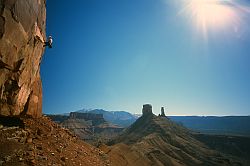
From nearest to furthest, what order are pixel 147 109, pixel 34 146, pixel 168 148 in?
pixel 34 146, pixel 168 148, pixel 147 109

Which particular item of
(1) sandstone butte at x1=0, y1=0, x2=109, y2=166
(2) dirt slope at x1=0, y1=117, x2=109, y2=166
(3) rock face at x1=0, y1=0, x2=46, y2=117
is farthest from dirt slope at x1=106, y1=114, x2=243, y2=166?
(3) rock face at x1=0, y1=0, x2=46, y2=117

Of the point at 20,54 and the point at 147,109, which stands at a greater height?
the point at 147,109

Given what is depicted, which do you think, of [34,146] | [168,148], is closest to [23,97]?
[34,146]

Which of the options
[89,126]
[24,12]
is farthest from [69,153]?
[89,126]

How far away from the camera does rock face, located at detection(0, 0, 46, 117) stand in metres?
13.3

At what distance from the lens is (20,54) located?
49.6 feet

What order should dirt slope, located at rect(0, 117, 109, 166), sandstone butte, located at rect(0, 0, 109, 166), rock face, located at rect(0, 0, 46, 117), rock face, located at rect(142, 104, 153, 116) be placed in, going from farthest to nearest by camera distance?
rock face, located at rect(142, 104, 153, 116)
rock face, located at rect(0, 0, 46, 117)
sandstone butte, located at rect(0, 0, 109, 166)
dirt slope, located at rect(0, 117, 109, 166)

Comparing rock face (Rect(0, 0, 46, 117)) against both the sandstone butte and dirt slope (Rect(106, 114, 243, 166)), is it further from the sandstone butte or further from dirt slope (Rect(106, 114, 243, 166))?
dirt slope (Rect(106, 114, 243, 166))

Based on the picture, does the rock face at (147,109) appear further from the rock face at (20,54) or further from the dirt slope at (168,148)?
the rock face at (20,54)

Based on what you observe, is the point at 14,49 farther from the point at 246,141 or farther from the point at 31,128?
the point at 246,141

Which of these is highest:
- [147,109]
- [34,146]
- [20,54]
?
[147,109]

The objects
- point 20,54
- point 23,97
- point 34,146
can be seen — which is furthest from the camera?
point 23,97

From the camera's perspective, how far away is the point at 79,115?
193m

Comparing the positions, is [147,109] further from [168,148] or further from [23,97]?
[23,97]
